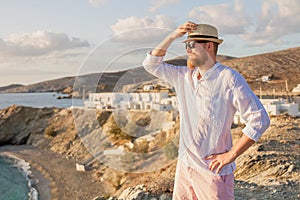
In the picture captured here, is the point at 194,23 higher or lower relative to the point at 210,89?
higher

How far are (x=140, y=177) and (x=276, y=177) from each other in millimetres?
7579

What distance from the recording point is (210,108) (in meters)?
2.33

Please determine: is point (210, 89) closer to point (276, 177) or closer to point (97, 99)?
point (97, 99)

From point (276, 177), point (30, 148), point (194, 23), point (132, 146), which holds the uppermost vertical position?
point (194, 23)

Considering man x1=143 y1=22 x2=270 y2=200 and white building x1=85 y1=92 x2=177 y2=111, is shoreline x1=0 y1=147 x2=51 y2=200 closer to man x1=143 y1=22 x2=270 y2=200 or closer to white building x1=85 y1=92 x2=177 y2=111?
white building x1=85 y1=92 x2=177 y2=111

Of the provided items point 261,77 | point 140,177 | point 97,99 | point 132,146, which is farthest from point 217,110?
point 261,77

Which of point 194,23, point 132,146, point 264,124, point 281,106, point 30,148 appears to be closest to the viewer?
point 264,124

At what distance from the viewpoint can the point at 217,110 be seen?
2.33 m

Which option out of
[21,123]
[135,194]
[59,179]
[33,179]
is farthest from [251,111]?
[21,123]

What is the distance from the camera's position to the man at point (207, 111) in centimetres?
224

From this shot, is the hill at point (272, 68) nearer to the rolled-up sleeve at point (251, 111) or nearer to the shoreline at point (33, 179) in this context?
the shoreline at point (33, 179)

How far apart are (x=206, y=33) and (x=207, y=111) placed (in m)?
0.48

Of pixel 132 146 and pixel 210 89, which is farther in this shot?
pixel 132 146

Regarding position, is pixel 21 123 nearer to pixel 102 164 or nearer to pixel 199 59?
pixel 102 164
